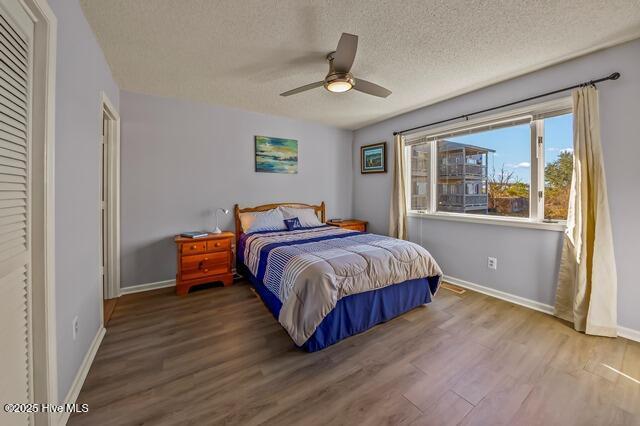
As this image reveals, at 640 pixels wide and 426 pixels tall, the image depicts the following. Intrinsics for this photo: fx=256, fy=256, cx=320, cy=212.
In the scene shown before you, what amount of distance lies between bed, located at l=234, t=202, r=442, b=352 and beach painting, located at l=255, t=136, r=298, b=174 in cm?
140

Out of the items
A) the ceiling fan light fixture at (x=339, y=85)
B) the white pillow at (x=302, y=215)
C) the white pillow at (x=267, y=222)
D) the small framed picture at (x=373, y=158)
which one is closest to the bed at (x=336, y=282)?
the white pillow at (x=267, y=222)

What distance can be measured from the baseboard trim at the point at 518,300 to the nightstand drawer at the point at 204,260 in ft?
10.0

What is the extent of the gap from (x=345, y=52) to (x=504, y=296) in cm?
309

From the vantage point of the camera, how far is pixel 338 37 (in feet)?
6.81

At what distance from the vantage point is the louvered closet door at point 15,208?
975 millimetres

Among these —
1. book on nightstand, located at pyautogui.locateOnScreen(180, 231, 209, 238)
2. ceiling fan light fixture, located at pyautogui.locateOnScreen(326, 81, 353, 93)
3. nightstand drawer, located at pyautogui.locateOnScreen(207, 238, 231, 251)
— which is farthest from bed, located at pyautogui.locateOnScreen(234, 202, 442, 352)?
ceiling fan light fixture, located at pyautogui.locateOnScreen(326, 81, 353, 93)

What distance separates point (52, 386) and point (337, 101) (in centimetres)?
361

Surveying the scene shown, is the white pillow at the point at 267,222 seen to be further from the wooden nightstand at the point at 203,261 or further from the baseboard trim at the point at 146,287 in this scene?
the baseboard trim at the point at 146,287

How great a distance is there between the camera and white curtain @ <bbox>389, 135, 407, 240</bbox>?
13.1 feet

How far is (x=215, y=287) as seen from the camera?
132 inches

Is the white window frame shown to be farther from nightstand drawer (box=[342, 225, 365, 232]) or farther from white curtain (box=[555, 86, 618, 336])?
nightstand drawer (box=[342, 225, 365, 232])

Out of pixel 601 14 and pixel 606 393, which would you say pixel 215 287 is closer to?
pixel 606 393

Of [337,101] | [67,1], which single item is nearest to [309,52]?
[337,101]

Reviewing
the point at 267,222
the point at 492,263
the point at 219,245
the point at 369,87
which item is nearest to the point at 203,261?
the point at 219,245
